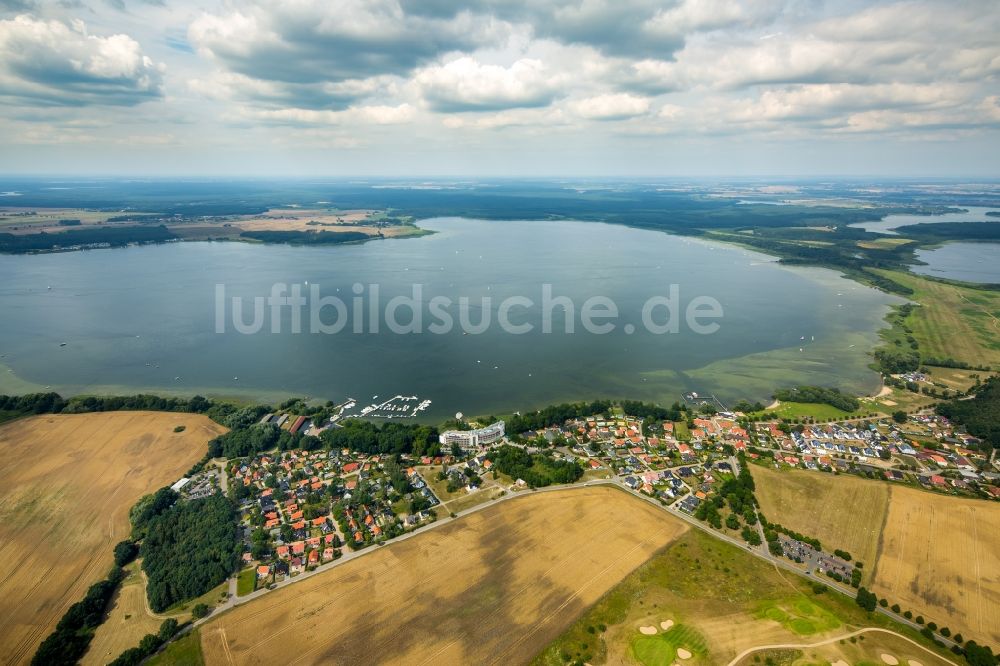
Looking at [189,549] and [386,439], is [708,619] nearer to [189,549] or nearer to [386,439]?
[386,439]

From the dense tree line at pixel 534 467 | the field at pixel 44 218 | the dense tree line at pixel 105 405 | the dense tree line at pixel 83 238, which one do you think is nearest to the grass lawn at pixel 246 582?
the dense tree line at pixel 534 467

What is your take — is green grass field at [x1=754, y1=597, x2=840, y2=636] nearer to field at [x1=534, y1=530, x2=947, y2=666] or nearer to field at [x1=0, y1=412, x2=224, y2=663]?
field at [x1=534, y1=530, x2=947, y2=666]

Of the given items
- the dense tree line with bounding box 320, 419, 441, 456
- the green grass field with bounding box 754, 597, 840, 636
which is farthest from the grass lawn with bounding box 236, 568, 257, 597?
the green grass field with bounding box 754, 597, 840, 636

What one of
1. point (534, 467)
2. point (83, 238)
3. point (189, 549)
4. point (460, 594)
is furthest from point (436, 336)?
point (83, 238)

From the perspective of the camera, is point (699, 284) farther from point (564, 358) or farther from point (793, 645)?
point (793, 645)

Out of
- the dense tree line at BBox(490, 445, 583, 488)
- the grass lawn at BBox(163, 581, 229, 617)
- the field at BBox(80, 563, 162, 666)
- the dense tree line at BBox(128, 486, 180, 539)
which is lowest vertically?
the field at BBox(80, 563, 162, 666)

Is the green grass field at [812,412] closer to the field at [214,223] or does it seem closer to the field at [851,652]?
the field at [851,652]
